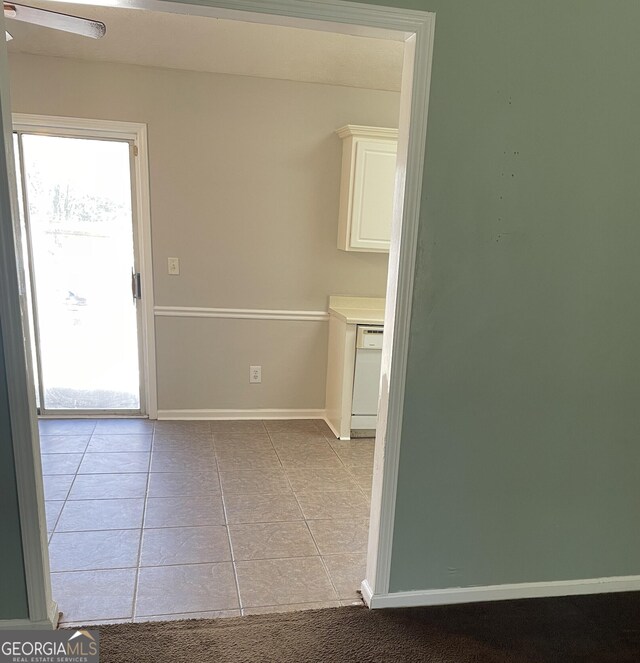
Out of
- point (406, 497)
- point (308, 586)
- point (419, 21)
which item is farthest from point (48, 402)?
point (419, 21)

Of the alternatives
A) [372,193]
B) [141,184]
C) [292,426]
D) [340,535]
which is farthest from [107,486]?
[372,193]

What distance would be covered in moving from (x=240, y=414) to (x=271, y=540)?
5.23ft

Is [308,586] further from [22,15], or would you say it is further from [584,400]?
[22,15]

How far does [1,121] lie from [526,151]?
1.64 meters

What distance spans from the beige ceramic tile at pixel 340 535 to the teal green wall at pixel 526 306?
17.2 inches

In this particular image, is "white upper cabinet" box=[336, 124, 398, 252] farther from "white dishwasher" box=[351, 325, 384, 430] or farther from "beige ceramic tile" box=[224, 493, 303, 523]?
"beige ceramic tile" box=[224, 493, 303, 523]

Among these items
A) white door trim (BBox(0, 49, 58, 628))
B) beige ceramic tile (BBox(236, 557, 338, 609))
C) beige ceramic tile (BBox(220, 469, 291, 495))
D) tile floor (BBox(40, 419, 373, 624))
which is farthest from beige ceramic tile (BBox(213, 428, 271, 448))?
white door trim (BBox(0, 49, 58, 628))

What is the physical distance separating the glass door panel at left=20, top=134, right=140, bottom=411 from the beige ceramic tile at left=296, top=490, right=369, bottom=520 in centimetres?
172

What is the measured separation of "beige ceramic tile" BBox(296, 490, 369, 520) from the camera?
269 centimetres

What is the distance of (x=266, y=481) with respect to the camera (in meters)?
2.99

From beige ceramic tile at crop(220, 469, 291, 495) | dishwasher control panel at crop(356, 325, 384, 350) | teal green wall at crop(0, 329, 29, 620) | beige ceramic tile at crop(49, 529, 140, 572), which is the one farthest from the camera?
dishwasher control panel at crop(356, 325, 384, 350)

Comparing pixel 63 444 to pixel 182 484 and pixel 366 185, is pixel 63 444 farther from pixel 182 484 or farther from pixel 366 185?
pixel 366 185

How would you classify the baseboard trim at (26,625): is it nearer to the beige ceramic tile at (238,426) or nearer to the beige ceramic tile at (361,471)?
the beige ceramic tile at (361,471)

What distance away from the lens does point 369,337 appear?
3.51 meters
